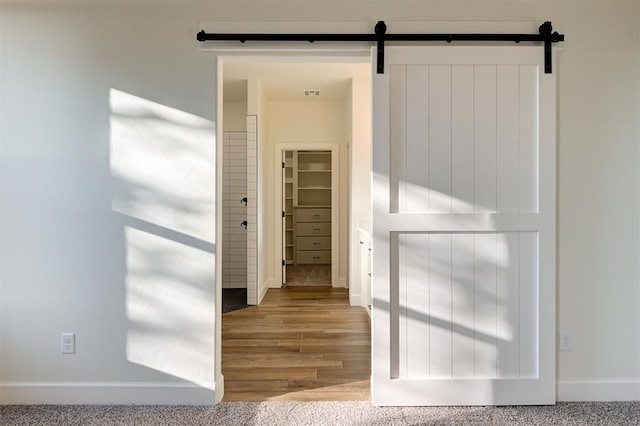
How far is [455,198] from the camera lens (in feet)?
7.48

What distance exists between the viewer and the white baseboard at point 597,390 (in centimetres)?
232

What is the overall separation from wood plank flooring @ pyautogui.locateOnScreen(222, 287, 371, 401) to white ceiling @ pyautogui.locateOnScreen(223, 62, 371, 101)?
266 cm

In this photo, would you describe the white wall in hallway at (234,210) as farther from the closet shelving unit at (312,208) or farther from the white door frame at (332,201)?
the closet shelving unit at (312,208)

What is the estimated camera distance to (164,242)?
2.32 m

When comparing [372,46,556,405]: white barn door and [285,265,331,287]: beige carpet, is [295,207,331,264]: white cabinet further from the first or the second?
[372,46,556,405]: white barn door

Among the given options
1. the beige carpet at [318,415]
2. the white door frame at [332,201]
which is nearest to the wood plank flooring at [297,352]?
the beige carpet at [318,415]

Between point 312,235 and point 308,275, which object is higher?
point 312,235

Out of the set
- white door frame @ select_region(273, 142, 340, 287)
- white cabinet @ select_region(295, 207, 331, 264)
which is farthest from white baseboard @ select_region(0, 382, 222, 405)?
white cabinet @ select_region(295, 207, 331, 264)

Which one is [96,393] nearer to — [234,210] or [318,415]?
[318,415]

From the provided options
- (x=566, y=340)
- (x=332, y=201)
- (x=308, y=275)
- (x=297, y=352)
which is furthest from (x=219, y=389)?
(x=308, y=275)

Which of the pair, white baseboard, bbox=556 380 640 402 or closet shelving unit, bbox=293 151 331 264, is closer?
white baseboard, bbox=556 380 640 402

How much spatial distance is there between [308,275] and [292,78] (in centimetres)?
329

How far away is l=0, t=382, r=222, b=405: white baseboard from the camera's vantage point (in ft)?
7.55

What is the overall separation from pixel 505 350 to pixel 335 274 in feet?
11.4
